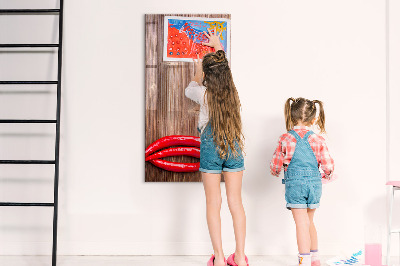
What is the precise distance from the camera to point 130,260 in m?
2.98

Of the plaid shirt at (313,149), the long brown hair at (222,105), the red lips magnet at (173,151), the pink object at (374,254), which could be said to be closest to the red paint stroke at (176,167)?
the red lips magnet at (173,151)

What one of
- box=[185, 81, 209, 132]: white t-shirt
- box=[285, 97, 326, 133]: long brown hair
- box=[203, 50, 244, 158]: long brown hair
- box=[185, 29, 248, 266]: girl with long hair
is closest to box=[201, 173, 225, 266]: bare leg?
box=[185, 29, 248, 266]: girl with long hair

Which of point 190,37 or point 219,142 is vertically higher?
point 190,37

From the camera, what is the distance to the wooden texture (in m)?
3.13

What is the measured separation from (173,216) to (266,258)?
0.70m

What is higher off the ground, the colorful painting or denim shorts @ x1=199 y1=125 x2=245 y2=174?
the colorful painting

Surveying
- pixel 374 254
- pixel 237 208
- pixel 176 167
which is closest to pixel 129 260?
pixel 176 167

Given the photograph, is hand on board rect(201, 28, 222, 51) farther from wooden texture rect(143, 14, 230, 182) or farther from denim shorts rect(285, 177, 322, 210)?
denim shorts rect(285, 177, 322, 210)

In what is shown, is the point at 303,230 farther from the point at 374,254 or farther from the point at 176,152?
the point at 176,152

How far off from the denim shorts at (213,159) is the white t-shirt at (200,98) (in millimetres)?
55

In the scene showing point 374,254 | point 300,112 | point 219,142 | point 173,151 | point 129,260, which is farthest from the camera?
point 173,151

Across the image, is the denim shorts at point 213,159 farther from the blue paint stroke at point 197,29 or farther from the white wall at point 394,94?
the white wall at point 394,94

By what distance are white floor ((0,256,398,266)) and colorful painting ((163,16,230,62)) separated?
137 cm

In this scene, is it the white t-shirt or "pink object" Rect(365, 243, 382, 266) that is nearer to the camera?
the white t-shirt
